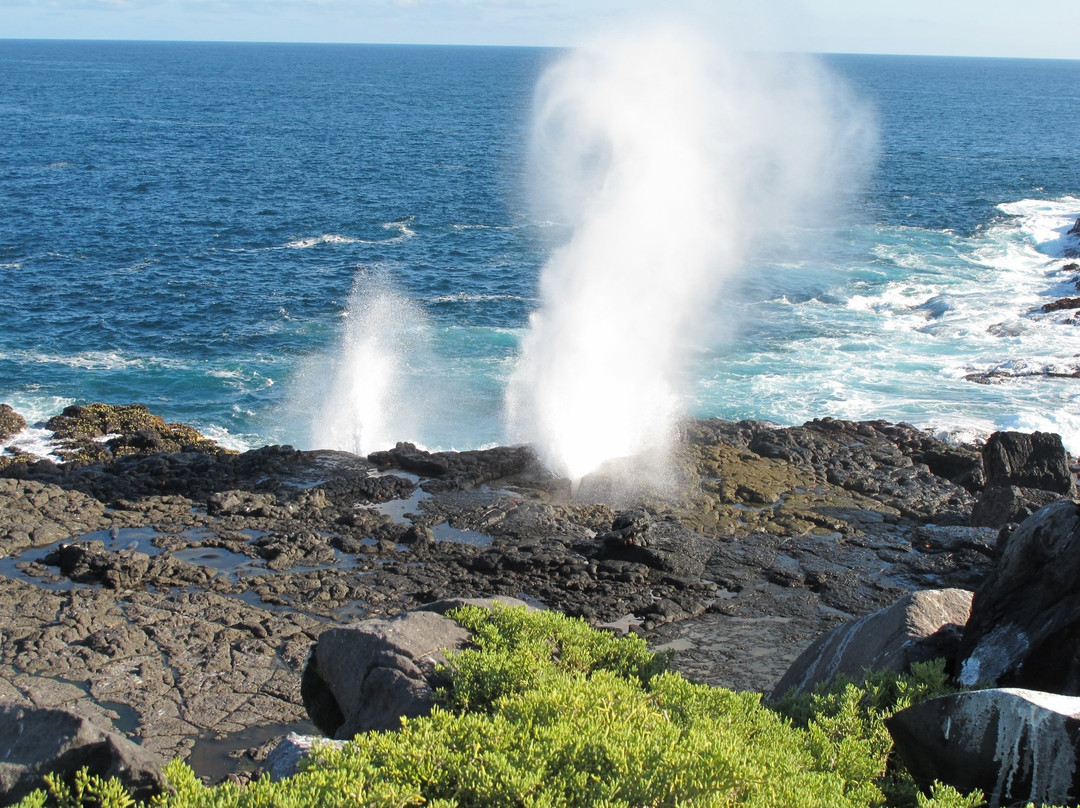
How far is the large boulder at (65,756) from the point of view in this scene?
10891mm

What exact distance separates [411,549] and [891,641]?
1275 cm

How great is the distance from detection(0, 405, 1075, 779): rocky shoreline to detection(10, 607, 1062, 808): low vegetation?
632 cm

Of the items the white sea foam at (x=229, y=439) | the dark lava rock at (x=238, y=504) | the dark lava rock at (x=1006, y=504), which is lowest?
the white sea foam at (x=229, y=439)

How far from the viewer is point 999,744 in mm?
10594

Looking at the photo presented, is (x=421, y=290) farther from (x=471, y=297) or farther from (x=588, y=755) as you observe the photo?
(x=588, y=755)

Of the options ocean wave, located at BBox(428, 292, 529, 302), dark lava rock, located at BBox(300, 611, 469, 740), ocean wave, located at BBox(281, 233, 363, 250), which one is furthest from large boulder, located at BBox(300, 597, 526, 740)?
ocean wave, located at BBox(281, 233, 363, 250)

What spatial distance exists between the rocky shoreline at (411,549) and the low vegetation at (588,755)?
6.32 meters

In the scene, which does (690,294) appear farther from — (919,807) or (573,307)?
(919,807)

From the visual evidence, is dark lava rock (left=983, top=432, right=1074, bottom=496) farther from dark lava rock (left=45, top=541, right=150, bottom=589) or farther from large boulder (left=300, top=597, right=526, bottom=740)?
dark lava rock (left=45, top=541, right=150, bottom=589)

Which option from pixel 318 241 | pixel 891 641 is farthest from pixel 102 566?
pixel 318 241

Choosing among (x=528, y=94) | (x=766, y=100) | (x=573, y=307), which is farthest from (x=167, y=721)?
(x=528, y=94)

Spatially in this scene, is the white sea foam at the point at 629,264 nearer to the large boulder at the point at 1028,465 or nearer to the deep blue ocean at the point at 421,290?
the deep blue ocean at the point at 421,290

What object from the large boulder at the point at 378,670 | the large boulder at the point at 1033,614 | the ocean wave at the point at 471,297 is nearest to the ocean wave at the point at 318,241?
the ocean wave at the point at 471,297

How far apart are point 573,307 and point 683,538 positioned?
14611 mm
